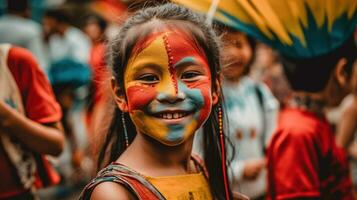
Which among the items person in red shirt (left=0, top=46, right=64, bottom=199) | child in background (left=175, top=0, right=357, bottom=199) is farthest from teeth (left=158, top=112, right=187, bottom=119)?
person in red shirt (left=0, top=46, right=64, bottom=199)

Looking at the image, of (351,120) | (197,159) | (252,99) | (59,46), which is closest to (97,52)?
(59,46)

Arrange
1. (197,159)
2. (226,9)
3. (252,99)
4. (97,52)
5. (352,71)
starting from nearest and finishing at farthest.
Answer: (197,159) → (226,9) → (352,71) → (252,99) → (97,52)

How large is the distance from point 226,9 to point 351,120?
1.53m

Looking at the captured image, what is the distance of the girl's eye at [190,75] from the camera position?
7.53ft

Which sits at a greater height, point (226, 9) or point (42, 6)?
point (226, 9)

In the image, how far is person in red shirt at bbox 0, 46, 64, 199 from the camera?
111 inches

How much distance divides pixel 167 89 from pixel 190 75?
0.12m

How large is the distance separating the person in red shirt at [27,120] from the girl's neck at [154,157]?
2.12ft

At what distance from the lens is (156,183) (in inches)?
88.8

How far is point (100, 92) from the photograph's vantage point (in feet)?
9.79

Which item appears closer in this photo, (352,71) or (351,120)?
(352,71)

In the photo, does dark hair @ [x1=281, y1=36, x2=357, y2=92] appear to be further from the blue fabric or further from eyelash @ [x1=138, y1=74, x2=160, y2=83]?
the blue fabric

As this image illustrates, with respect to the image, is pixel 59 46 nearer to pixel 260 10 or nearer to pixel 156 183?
pixel 260 10

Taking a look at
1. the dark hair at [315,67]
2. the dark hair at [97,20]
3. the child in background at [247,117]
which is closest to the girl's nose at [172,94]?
the dark hair at [315,67]
